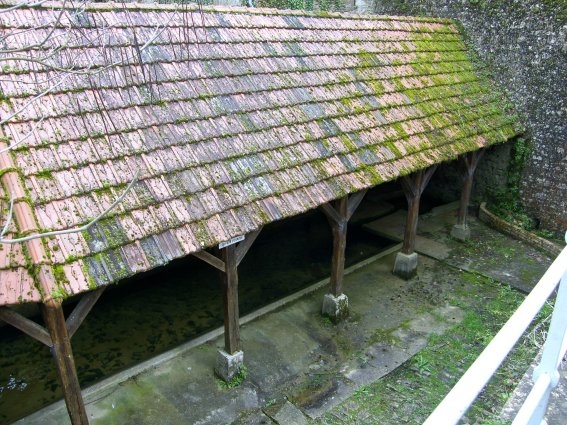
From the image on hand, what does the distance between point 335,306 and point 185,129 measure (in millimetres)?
3671

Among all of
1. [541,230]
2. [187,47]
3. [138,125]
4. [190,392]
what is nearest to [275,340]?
[190,392]

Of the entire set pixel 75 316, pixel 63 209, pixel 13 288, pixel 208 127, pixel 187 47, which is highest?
pixel 187 47

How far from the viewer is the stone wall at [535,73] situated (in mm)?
9438

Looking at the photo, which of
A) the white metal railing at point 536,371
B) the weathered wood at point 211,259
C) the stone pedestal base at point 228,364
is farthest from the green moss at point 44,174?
the white metal railing at point 536,371

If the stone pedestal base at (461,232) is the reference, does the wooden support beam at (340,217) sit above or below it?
above

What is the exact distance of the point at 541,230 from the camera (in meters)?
10.4

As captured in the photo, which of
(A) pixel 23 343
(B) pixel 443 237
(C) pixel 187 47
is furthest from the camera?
(B) pixel 443 237

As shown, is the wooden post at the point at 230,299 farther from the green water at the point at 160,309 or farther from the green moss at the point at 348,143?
the green moss at the point at 348,143

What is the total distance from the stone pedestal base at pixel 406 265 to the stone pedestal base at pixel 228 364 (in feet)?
12.4

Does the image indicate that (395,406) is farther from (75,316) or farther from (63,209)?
(63,209)

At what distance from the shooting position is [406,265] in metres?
8.57

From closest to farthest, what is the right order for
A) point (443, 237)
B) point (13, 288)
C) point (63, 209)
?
point (13, 288), point (63, 209), point (443, 237)

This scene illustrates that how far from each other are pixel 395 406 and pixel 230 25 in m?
5.41

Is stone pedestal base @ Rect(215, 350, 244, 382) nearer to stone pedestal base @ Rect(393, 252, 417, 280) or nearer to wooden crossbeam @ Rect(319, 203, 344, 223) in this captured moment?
wooden crossbeam @ Rect(319, 203, 344, 223)
